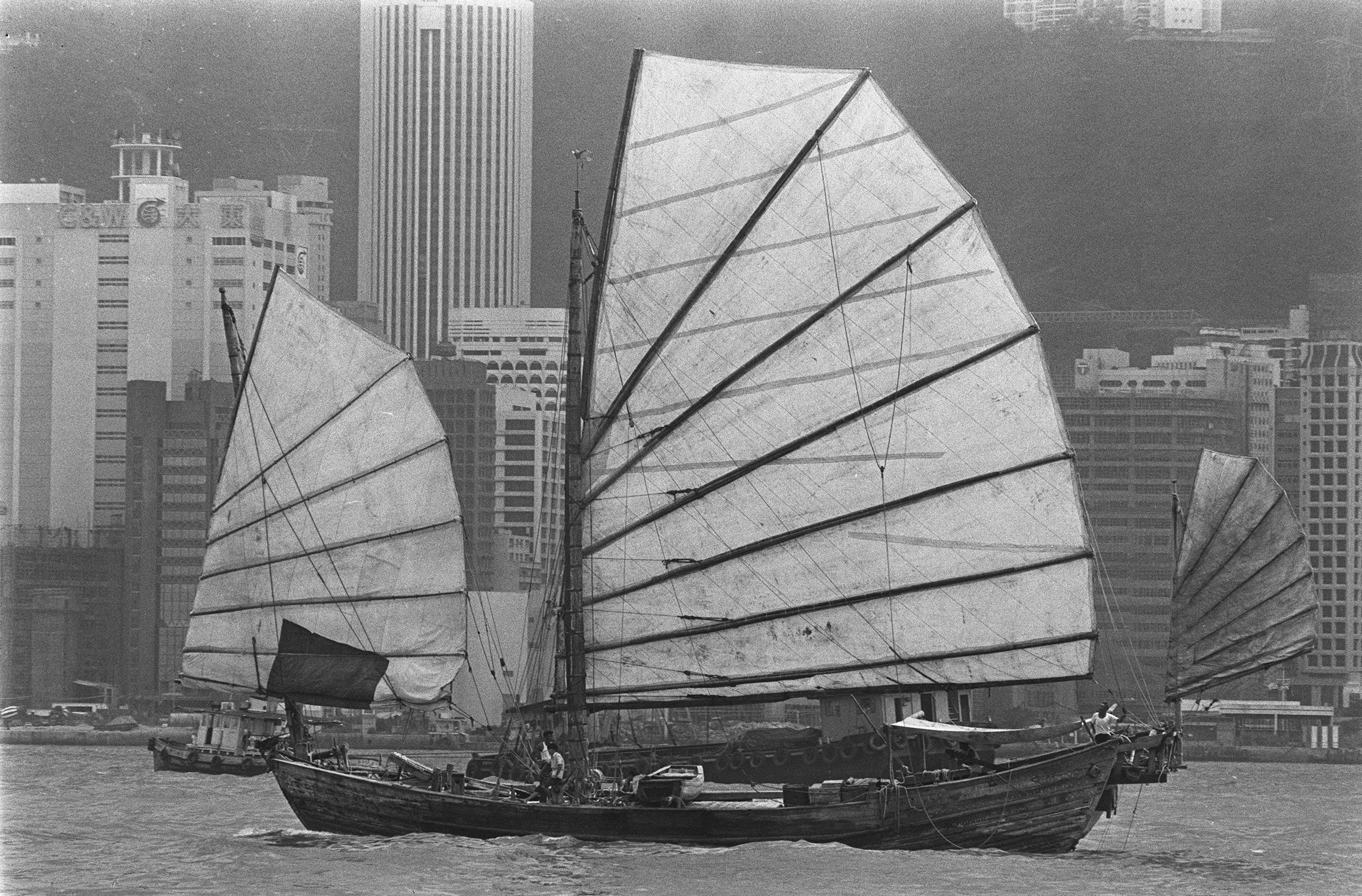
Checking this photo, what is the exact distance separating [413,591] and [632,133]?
24.9 ft

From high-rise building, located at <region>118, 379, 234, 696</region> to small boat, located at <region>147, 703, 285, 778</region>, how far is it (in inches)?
2261

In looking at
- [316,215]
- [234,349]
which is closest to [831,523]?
[234,349]

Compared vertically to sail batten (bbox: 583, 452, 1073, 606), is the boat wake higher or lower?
lower

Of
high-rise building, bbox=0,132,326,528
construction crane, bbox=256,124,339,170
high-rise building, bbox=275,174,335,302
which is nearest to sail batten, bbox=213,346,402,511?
high-rise building, bbox=0,132,326,528

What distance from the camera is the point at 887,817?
35594 millimetres

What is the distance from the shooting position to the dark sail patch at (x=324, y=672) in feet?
131

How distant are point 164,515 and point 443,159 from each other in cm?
5178

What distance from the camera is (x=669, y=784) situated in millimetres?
35969

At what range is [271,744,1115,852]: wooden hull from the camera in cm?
3562

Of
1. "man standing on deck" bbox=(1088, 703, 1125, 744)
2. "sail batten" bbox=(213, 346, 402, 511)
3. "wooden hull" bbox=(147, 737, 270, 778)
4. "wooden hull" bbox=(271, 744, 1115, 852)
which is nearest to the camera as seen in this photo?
"wooden hull" bbox=(271, 744, 1115, 852)

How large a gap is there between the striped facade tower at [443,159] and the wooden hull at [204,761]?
109640mm

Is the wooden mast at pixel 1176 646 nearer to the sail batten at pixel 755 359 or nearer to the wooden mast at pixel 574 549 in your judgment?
the sail batten at pixel 755 359

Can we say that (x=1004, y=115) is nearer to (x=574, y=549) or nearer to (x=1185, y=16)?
(x=1185, y=16)

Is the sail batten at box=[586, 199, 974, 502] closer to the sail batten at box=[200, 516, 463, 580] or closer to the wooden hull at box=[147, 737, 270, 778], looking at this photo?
the sail batten at box=[200, 516, 463, 580]
